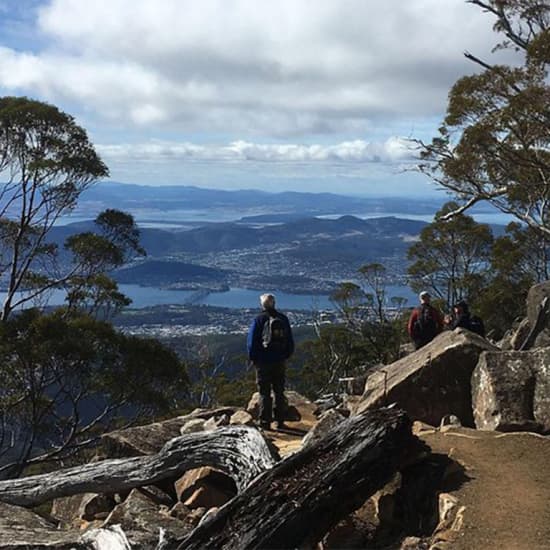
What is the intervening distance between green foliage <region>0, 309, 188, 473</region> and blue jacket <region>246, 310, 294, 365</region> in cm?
850

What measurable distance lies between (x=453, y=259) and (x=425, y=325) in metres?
22.8

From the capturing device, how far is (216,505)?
7027 millimetres

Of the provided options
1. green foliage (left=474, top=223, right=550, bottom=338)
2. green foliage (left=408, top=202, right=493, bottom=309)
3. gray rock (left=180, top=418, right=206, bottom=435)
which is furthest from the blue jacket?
green foliage (left=408, top=202, right=493, bottom=309)

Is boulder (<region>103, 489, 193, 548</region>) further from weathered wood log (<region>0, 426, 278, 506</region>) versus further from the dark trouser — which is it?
the dark trouser

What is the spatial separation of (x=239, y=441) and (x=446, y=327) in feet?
18.8

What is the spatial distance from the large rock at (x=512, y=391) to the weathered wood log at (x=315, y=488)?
1.78 m

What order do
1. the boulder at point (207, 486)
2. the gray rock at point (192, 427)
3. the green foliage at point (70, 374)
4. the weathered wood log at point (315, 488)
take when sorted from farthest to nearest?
the green foliage at point (70, 374) → the gray rock at point (192, 427) → the boulder at point (207, 486) → the weathered wood log at point (315, 488)

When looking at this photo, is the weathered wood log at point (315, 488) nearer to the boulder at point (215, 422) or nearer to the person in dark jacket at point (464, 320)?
the boulder at point (215, 422)

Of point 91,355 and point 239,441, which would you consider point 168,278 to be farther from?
point 239,441

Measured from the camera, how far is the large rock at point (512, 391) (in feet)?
23.7

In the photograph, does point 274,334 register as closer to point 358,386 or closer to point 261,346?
point 261,346

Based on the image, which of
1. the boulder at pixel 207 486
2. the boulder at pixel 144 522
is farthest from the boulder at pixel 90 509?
the boulder at pixel 207 486

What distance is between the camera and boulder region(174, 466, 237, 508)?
Result: 7.13 meters

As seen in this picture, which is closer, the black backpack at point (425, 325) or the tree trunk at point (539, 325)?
the black backpack at point (425, 325)
